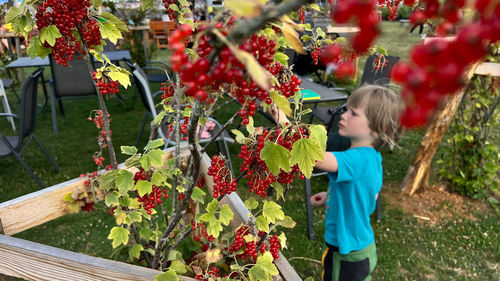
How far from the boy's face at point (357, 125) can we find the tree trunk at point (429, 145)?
158 centimetres

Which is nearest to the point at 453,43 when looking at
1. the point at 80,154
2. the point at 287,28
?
the point at 287,28

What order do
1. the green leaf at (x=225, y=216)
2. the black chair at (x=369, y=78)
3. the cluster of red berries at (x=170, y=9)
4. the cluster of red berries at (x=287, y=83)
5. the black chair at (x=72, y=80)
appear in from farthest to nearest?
1. the black chair at (x=72, y=80)
2. the black chair at (x=369, y=78)
3. the cluster of red berries at (x=170, y=9)
4. the green leaf at (x=225, y=216)
5. the cluster of red berries at (x=287, y=83)

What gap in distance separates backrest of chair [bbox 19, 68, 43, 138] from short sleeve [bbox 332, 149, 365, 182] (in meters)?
2.97

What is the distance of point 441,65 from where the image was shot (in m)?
0.32

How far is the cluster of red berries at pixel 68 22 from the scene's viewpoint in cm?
127

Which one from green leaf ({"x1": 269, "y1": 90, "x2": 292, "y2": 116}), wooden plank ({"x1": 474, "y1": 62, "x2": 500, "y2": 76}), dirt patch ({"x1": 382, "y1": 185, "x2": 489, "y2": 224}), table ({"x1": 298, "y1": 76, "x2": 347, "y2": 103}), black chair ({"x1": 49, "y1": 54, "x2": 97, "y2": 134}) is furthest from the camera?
black chair ({"x1": 49, "y1": 54, "x2": 97, "y2": 134})

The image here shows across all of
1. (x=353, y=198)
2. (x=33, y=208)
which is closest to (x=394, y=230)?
(x=353, y=198)

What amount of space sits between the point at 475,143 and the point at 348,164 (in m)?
2.48

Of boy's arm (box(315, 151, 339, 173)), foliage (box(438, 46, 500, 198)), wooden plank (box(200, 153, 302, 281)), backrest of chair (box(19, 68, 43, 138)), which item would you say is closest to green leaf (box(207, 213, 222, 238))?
wooden plank (box(200, 153, 302, 281))

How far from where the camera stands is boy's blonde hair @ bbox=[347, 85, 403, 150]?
209 cm

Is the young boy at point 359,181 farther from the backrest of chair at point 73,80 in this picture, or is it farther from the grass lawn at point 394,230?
the backrest of chair at point 73,80

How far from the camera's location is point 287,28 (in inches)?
24.7

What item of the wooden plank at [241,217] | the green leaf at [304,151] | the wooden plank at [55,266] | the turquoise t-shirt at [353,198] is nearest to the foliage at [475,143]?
the turquoise t-shirt at [353,198]

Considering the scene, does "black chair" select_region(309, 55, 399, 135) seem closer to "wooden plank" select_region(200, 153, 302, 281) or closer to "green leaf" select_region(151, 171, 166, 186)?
"wooden plank" select_region(200, 153, 302, 281)
